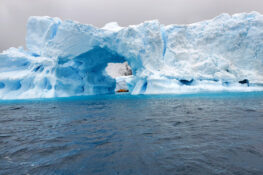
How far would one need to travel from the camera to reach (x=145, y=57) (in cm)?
1780

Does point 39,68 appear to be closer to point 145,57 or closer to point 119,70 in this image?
point 145,57

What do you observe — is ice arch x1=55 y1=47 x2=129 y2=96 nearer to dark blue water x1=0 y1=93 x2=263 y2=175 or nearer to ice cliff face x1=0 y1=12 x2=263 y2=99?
ice cliff face x1=0 y1=12 x2=263 y2=99

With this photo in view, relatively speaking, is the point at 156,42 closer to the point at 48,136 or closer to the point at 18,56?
the point at 18,56

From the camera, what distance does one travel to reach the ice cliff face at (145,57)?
17.1m

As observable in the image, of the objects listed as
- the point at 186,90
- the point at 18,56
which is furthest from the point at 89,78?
→ the point at 186,90

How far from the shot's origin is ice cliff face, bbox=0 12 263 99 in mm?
17094

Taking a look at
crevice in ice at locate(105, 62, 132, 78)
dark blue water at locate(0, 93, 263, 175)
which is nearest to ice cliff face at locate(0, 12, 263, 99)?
dark blue water at locate(0, 93, 263, 175)

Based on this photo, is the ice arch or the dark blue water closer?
the dark blue water

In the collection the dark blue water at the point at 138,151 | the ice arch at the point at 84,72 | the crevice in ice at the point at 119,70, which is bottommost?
the dark blue water at the point at 138,151

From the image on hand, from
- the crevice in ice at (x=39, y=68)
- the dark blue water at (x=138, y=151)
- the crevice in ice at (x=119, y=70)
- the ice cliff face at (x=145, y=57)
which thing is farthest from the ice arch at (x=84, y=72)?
the crevice in ice at (x=119, y=70)

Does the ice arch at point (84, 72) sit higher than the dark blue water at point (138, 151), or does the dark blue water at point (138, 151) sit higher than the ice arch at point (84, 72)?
the ice arch at point (84, 72)

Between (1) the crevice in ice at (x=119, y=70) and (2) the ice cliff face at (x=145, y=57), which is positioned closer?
(2) the ice cliff face at (x=145, y=57)

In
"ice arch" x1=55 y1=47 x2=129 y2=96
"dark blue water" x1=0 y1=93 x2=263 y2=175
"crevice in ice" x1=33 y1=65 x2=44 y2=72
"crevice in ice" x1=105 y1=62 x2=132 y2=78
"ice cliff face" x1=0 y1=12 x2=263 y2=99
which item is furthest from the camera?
"crevice in ice" x1=105 y1=62 x2=132 y2=78

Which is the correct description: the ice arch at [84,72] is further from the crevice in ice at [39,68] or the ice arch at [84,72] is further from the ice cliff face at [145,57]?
the crevice in ice at [39,68]
